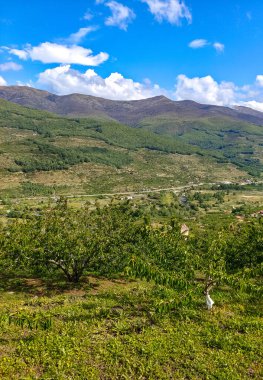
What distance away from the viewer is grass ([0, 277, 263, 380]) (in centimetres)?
1352

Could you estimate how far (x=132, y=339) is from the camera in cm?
1577

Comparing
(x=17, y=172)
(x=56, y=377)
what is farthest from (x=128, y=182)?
(x=56, y=377)

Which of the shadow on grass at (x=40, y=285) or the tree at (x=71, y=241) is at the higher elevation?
the tree at (x=71, y=241)

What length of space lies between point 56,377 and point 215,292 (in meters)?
13.0

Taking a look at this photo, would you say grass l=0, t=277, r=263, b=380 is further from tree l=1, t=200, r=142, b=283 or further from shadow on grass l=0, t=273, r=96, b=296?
tree l=1, t=200, r=142, b=283

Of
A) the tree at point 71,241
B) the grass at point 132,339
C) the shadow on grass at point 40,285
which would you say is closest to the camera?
the grass at point 132,339

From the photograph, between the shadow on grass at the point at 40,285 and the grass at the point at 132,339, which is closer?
the grass at the point at 132,339

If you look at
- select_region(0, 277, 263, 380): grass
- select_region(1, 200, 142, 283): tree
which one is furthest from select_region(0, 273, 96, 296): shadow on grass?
select_region(0, 277, 263, 380): grass

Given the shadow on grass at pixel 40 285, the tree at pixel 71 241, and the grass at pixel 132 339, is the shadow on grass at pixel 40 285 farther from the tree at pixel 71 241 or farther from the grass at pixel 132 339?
the grass at pixel 132 339

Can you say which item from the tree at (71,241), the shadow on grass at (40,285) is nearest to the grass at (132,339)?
the shadow on grass at (40,285)

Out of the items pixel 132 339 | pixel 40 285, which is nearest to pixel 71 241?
pixel 40 285

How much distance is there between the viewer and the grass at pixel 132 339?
13.5 m

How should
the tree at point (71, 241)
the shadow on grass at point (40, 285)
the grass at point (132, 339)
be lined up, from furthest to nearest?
the shadow on grass at point (40, 285) < the tree at point (71, 241) < the grass at point (132, 339)

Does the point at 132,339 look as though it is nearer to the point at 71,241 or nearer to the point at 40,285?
the point at 71,241
